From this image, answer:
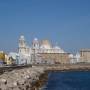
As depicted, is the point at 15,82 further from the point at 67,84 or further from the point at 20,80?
the point at 67,84

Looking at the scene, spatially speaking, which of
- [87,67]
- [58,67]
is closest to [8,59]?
[58,67]

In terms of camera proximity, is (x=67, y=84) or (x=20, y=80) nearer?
(x=20, y=80)

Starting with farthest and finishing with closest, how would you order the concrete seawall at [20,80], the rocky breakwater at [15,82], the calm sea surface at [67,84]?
1. the calm sea surface at [67,84]
2. the concrete seawall at [20,80]
3. the rocky breakwater at [15,82]

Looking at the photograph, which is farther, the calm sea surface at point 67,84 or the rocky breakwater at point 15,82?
the calm sea surface at point 67,84

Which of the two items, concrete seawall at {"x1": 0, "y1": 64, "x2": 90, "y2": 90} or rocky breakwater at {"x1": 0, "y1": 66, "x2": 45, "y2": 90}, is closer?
rocky breakwater at {"x1": 0, "y1": 66, "x2": 45, "y2": 90}

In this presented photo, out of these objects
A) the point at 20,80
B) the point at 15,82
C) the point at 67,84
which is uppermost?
the point at 20,80

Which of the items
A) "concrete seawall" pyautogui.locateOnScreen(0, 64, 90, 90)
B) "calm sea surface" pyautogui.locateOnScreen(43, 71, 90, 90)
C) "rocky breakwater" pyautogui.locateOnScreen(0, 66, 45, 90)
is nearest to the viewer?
"rocky breakwater" pyautogui.locateOnScreen(0, 66, 45, 90)

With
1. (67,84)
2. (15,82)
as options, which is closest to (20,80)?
(15,82)

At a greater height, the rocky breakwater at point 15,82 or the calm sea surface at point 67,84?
the rocky breakwater at point 15,82

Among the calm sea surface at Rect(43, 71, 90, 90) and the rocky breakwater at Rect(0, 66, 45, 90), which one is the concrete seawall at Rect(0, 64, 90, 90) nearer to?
the rocky breakwater at Rect(0, 66, 45, 90)

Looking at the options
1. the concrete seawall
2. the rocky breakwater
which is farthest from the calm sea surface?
the rocky breakwater

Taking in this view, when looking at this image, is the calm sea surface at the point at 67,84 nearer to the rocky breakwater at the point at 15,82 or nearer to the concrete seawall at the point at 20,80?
the concrete seawall at the point at 20,80

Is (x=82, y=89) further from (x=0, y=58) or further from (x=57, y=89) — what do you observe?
(x=0, y=58)

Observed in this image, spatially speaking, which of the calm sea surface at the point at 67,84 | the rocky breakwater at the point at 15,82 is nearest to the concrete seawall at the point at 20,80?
the rocky breakwater at the point at 15,82
